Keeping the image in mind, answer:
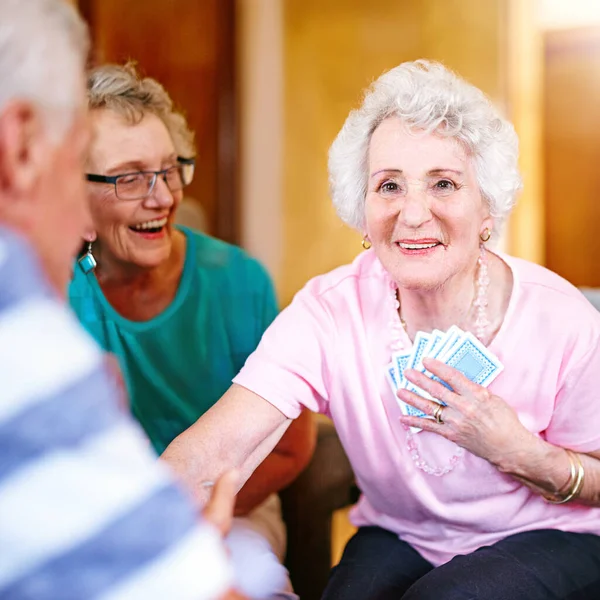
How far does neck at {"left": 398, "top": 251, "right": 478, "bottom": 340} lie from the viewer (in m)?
1.59

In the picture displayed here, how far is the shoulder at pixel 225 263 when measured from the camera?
6.33ft

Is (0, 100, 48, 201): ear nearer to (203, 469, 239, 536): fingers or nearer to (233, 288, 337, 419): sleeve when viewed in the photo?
(203, 469, 239, 536): fingers

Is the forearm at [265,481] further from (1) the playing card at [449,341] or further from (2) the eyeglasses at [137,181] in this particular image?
(2) the eyeglasses at [137,181]

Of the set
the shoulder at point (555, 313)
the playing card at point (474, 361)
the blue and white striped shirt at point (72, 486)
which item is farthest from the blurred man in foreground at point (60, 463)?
Result: the shoulder at point (555, 313)

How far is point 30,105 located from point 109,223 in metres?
1.05

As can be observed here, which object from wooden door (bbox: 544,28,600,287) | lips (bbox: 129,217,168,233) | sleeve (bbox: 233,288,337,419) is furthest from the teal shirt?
Result: wooden door (bbox: 544,28,600,287)

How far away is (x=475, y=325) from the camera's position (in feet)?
5.18

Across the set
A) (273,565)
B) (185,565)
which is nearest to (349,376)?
(273,565)

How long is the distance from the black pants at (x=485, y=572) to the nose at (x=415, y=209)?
623 millimetres

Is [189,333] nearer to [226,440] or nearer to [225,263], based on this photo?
[225,263]

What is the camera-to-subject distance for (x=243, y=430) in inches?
57.6

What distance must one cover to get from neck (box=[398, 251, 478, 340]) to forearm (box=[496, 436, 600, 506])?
0.27m

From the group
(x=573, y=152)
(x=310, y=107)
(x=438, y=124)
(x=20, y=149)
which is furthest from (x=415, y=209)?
(x=573, y=152)

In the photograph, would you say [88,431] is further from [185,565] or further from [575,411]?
[575,411]
